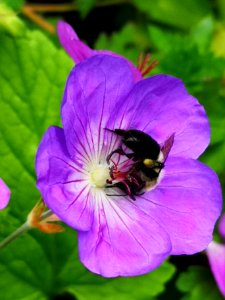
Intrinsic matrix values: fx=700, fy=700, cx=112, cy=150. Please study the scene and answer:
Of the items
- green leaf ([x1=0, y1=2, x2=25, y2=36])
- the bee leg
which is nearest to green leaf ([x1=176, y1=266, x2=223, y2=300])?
the bee leg

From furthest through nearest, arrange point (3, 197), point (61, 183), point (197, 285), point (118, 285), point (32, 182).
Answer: point (197, 285) → point (118, 285) → point (32, 182) → point (61, 183) → point (3, 197)

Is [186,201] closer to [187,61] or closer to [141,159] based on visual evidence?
[141,159]

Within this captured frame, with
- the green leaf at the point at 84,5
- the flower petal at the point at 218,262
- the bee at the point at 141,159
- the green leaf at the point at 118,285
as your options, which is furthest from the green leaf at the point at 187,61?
the bee at the point at 141,159

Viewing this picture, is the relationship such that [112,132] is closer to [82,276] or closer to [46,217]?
[46,217]

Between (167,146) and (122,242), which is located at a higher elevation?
(167,146)

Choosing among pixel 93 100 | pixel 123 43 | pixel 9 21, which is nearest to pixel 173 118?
pixel 93 100

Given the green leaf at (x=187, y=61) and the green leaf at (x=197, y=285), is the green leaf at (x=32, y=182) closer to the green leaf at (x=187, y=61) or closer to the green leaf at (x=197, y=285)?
the green leaf at (x=197, y=285)

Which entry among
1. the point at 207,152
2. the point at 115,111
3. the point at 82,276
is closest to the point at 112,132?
the point at 115,111
